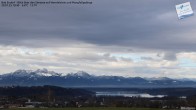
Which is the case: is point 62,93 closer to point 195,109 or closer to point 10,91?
point 10,91

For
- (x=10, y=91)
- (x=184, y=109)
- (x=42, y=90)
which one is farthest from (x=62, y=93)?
(x=184, y=109)

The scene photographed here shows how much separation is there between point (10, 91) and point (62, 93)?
2229 centimetres

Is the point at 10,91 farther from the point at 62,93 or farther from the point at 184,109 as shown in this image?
the point at 184,109

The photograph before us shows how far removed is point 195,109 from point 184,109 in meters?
2.04

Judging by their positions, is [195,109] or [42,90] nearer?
[195,109]

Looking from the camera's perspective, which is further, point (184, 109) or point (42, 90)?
point (42, 90)

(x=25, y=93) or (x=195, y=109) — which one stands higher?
(x=25, y=93)

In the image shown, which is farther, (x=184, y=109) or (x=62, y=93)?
(x=62, y=93)

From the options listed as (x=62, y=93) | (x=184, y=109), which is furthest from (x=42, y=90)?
(x=184, y=109)

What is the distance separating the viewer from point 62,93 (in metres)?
198

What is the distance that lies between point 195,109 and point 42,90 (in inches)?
4746

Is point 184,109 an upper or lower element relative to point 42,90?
lower

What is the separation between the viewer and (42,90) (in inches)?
7835

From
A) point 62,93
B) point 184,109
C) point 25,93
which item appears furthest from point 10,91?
point 184,109
